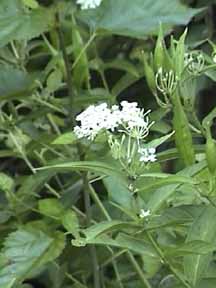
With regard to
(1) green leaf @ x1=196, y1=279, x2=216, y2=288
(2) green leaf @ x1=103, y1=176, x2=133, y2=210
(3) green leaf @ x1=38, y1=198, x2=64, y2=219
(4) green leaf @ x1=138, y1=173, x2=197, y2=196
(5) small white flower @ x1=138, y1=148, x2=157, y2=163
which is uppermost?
(5) small white flower @ x1=138, y1=148, x2=157, y2=163

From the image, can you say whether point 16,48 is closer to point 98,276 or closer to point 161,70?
point 98,276

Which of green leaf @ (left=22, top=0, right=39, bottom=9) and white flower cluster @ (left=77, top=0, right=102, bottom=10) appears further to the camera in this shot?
white flower cluster @ (left=77, top=0, right=102, bottom=10)

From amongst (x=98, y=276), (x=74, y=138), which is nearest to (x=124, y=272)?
(x=98, y=276)

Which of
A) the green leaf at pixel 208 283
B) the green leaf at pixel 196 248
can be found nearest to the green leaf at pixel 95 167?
the green leaf at pixel 196 248

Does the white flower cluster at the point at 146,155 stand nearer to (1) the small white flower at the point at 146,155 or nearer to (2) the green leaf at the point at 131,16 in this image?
(1) the small white flower at the point at 146,155

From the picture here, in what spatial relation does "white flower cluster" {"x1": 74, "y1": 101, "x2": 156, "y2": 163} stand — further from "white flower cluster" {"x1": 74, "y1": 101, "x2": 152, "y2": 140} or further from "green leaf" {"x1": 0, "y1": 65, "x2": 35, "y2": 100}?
"green leaf" {"x1": 0, "y1": 65, "x2": 35, "y2": 100}

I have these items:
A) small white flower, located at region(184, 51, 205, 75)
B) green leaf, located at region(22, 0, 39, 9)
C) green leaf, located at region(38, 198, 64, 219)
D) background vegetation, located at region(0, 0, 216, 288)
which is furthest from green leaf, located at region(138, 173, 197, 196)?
green leaf, located at region(22, 0, 39, 9)

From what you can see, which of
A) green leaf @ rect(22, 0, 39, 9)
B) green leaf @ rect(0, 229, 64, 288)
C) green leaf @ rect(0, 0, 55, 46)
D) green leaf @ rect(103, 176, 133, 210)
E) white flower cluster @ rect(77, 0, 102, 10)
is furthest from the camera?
white flower cluster @ rect(77, 0, 102, 10)
